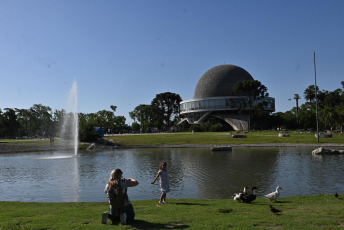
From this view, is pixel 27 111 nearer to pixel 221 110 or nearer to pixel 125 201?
pixel 221 110

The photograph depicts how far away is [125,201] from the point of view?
7469 millimetres

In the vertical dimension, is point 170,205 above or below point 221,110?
below

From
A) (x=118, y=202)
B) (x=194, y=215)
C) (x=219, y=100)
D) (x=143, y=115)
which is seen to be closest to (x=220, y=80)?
(x=219, y=100)

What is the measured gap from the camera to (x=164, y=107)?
106 meters

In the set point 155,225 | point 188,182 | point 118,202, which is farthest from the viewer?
point 188,182

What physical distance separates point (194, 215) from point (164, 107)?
98.3 m

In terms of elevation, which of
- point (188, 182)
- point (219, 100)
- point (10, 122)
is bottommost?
point (188, 182)

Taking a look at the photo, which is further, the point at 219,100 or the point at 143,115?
the point at 143,115

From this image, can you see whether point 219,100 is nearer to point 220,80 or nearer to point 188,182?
point 220,80

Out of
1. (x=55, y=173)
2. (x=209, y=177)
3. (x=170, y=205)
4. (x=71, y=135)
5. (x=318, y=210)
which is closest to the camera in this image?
(x=318, y=210)

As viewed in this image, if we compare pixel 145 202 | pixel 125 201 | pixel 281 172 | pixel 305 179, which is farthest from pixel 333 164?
pixel 125 201

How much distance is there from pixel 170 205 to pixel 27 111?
10424cm

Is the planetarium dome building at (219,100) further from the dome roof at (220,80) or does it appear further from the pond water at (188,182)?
the pond water at (188,182)

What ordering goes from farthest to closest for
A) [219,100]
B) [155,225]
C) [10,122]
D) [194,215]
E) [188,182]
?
[10,122] → [219,100] → [188,182] → [194,215] → [155,225]
